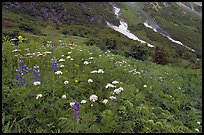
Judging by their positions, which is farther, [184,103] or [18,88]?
[184,103]

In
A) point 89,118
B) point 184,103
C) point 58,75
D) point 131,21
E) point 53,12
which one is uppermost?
point 89,118

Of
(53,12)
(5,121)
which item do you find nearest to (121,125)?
(5,121)

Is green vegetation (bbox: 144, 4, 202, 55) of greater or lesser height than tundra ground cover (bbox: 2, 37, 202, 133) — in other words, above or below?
below

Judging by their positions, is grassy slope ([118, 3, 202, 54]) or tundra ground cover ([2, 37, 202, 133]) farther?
grassy slope ([118, 3, 202, 54])

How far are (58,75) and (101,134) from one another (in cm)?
237

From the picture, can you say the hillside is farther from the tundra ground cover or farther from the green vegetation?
the green vegetation

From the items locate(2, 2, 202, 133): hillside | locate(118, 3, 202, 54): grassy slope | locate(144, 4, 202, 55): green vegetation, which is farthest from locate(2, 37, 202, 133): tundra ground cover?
locate(144, 4, 202, 55): green vegetation

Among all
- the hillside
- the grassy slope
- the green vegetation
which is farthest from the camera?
the green vegetation

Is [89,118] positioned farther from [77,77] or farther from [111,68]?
[111,68]

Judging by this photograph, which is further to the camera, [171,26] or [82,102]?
[171,26]

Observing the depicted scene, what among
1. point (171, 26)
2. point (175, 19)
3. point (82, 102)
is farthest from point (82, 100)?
point (175, 19)

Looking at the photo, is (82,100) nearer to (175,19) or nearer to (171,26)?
(171,26)

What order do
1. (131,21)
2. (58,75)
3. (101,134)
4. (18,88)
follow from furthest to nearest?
(131,21) → (58,75) → (18,88) → (101,134)

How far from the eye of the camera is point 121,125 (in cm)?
478
